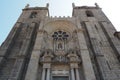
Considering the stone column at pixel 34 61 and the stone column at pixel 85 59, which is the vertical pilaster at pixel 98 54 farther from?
the stone column at pixel 34 61

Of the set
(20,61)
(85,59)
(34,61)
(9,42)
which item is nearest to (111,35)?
(85,59)

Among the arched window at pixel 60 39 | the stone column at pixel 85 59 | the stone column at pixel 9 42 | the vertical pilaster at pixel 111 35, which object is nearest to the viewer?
the stone column at pixel 85 59

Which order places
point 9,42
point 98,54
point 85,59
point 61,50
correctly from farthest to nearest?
point 9,42
point 61,50
point 98,54
point 85,59

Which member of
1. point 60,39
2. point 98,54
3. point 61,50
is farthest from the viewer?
point 60,39

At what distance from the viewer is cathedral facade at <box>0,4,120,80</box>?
1284 cm

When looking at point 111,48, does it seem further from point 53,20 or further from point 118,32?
point 53,20

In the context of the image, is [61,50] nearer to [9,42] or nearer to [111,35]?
[9,42]

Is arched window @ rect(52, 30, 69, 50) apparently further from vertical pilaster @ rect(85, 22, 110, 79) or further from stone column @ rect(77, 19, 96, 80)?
vertical pilaster @ rect(85, 22, 110, 79)

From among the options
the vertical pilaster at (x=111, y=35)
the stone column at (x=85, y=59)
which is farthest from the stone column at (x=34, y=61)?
the vertical pilaster at (x=111, y=35)

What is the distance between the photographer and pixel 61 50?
51.7 feet

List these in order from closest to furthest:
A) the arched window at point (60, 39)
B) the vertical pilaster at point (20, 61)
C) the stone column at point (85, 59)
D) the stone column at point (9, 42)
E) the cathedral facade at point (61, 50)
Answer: the stone column at point (85, 59) → the vertical pilaster at point (20, 61) → the cathedral facade at point (61, 50) → the stone column at point (9, 42) → the arched window at point (60, 39)

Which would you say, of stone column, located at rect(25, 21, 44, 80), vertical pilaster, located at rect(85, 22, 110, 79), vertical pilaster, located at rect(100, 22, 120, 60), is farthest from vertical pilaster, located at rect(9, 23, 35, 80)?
vertical pilaster, located at rect(100, 22, 120, 60)

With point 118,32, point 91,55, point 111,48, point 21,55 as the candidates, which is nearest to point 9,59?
point 21,55

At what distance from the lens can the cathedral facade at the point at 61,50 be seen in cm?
1284
